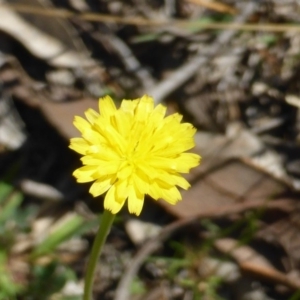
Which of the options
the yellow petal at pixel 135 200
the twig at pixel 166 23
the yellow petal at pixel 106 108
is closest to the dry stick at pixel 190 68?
the twig at pixel 166 23

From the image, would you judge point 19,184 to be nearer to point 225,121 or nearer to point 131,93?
point 131,93

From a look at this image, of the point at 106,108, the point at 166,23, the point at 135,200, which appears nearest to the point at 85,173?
the point at 135,200

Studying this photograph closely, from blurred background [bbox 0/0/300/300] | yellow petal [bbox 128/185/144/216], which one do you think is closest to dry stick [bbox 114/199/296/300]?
blurred background [bbox 0/0/300/300]

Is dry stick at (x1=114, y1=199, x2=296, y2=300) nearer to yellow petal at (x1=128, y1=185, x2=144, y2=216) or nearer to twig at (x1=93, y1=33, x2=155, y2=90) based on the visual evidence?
twig at (x1=93, y1=33, x2=155, y2=90)

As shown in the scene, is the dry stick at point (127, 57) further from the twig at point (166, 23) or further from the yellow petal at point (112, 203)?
the yellow petal at point (112, 203)

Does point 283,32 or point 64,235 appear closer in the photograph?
point 64,235

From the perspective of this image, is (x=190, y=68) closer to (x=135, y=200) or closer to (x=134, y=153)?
(x=134, y=153)

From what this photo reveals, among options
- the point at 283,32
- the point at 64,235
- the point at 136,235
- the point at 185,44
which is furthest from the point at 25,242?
the point at 283,32
